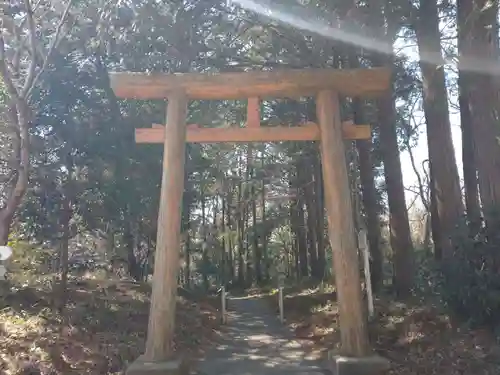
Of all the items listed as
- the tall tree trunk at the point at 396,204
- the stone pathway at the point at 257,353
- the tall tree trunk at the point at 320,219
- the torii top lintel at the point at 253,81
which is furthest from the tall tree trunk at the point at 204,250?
the torii top lintel at the point at 253,81

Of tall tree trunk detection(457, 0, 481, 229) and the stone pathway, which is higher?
tall tree trunk detection(457, 0, 481, 229)

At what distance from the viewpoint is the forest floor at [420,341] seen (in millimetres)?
6055

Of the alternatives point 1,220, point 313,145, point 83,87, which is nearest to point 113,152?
point 83,87

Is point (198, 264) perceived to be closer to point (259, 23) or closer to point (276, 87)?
point (259, 23)

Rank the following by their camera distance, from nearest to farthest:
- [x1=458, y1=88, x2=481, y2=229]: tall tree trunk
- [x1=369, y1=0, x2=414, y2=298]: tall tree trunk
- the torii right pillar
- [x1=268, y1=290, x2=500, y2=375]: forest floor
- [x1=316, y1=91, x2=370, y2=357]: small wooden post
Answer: [x1=268, y1=290, x2=500, y2=375]: forest floor, the torii right pillar, [x1=316, y1=91, x2=370, y2=357]: small wooden post, [x1=458, y1=88, x2=481, y2=229]: tall tree trunk, [x1=369, y1=0, x2=414, y2=298]: tall tree trunk

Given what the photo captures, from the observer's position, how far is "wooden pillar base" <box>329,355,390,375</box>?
6.12 metres

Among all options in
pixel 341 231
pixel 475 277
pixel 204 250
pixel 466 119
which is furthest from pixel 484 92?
pixel 204 250

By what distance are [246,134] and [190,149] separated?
7975mm

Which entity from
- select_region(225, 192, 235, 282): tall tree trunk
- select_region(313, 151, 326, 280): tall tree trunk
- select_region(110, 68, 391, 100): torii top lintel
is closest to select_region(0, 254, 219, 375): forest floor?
select_region(110, 68, 391, 100): torii top lintel

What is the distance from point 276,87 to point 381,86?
4.83 feet

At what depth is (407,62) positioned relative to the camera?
39.1 feet

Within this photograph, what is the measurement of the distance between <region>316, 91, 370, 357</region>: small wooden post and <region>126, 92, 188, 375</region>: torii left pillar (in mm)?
1985

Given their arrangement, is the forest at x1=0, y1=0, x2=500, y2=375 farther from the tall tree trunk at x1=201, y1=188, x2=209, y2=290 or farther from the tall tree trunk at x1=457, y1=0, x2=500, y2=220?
the tall tree trunk at x1=201, y1=188, x2=209, y2=290

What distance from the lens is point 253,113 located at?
7.23m
